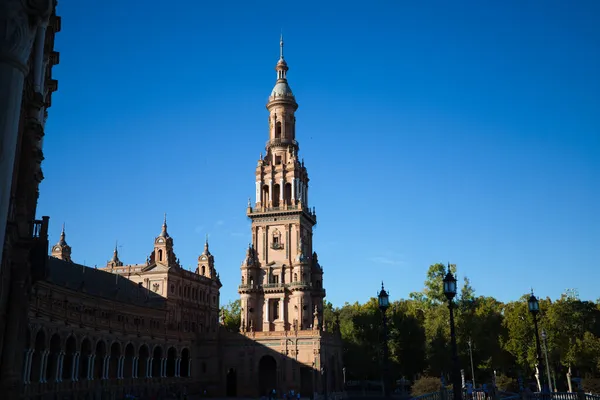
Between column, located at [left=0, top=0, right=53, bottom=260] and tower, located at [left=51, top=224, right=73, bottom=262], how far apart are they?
280 ft

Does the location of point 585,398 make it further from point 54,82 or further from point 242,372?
point 242,372

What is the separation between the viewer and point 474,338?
3063 inches

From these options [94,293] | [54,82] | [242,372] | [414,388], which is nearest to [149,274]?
[94,293]

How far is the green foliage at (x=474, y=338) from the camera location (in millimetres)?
69688

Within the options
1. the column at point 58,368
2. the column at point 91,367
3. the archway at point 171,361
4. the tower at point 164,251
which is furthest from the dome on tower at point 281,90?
the column at point 58,368

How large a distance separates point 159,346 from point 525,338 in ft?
146

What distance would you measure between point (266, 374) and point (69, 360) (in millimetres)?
29878

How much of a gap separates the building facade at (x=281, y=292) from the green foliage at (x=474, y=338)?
23.6 ft

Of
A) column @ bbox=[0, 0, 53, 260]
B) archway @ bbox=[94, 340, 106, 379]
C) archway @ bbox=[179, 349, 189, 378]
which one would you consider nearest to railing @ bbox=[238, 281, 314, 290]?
archway @ bbox=[179, 349, 189, 378]

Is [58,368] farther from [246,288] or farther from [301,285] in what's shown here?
[301,285]

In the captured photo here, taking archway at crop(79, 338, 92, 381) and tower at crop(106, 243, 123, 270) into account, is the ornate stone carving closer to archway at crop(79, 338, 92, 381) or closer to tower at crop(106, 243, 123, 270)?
archway at crop(79, 338, 92, 381)

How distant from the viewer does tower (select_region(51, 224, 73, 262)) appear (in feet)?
294

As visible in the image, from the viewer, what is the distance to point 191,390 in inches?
2820

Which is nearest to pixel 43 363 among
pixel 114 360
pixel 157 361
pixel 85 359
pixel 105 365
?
pixel 85 359
